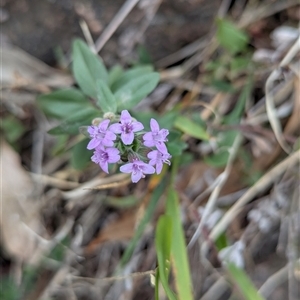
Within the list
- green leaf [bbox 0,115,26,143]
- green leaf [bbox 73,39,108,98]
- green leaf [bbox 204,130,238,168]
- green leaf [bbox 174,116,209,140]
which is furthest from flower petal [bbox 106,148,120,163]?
green leaf [bbox 0,115,26,143]

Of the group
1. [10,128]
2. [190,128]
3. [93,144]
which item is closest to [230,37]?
[190,128]

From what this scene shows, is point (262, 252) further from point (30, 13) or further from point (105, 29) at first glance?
point (30, 13)

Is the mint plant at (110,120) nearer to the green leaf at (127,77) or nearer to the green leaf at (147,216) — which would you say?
the green leaf at (127,77)

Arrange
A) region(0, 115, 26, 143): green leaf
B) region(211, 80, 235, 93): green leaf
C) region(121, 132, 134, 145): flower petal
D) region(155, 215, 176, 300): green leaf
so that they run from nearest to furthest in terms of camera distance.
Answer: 1. region(121, 132, 134, 145): flower petal
2. region(155, 215, 176, 300): green leaf
3. region(211, 80, 235, 93): green leaf
4. region(0, 115, 26, 143): green leaf

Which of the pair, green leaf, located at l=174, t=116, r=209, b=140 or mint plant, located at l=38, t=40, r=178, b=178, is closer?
mint plant, located at l=38, t=40, r=178, b=178

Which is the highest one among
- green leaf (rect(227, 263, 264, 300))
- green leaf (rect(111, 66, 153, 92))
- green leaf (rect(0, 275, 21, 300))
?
green leaf (rect(111, 66, 153, 92))

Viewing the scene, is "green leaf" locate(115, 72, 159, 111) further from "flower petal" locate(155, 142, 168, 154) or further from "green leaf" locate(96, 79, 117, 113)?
"flower petal" locate(155, 142, 168, 154)

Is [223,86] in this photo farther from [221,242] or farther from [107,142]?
[107,142]
